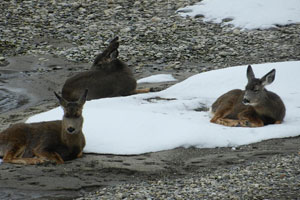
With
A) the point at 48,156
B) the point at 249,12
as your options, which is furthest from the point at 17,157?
the point at 249,12

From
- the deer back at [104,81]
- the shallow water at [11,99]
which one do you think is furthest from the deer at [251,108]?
the shallow water at [11,99]

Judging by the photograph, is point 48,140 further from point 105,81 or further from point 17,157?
point 105,81

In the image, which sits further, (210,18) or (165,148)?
(210,18)

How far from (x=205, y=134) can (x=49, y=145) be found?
224 centimetres

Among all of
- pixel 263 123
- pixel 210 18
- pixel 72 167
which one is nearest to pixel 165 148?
pixel 72 167

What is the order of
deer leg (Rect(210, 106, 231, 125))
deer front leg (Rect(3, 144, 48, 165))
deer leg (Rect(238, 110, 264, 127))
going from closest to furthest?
1. deer front leg (Rect(3, 144, 48, 165))
2. deer leg (Rect(238, 110, 264, 127))
3. deer leg (Rect(210, 106, 231, 125))

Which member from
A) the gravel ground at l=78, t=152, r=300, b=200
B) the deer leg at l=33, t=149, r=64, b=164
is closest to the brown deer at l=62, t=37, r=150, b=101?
the deer leg at l=33, t=149, r=64, b=164

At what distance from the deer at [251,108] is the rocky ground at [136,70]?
3.18 feet

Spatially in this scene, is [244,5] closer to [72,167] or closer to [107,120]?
[107,120]

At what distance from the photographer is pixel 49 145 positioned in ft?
28.8

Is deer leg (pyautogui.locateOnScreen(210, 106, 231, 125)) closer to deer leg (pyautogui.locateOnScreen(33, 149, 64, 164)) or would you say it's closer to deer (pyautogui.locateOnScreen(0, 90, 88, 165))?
deer (pyautogui.locateOnScreen(0, 90, 88, 165))

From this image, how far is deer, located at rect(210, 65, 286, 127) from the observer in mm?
10367

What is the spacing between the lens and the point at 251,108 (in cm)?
1058

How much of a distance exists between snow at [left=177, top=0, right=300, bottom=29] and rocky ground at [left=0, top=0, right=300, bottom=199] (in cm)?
50
